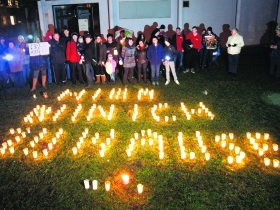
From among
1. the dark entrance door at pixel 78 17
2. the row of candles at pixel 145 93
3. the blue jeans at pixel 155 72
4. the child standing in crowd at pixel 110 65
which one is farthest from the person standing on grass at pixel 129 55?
the dark entrance door at pixel 78 17

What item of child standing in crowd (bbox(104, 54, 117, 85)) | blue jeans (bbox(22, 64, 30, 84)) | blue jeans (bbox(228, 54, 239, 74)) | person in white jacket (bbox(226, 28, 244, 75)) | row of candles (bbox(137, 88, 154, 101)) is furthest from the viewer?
blue jeans (bbox(228, 54, 239, 74))

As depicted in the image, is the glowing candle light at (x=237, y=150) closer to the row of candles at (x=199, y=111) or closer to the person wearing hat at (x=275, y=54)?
the row of candles at (x=199, y=111)

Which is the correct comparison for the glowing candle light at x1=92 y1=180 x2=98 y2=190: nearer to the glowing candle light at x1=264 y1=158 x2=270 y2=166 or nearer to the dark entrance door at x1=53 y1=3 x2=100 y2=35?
the glowing candle light at x1=264 y1=158 x2=270 y2=166

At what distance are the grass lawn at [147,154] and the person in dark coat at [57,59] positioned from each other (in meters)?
1.37

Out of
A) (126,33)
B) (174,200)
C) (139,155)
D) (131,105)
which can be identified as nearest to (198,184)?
(174,200)

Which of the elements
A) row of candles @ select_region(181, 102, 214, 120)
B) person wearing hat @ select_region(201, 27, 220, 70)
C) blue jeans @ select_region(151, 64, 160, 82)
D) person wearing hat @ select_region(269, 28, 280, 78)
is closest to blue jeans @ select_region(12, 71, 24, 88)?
blue jeans @ select_region(151, 64, 160, 82)

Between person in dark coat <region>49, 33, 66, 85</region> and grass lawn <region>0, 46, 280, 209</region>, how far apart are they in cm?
137

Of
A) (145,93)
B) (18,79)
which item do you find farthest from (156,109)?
(18,79)

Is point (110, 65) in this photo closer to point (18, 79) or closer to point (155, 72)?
point (155, 72)

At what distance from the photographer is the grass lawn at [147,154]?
15.3 feet

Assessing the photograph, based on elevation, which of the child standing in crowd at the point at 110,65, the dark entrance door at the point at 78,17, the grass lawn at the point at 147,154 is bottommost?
the grass lawn at the point at 147,154

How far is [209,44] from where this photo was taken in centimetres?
1287

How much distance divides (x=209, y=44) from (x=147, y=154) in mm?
8467

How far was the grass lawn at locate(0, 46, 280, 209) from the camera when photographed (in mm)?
4652
